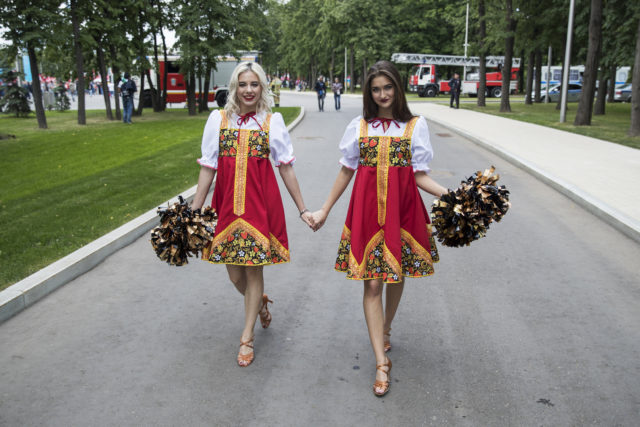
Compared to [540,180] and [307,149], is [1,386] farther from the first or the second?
[307,149]

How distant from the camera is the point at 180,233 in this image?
3629 mm

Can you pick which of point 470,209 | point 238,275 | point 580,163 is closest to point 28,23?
point 580,163

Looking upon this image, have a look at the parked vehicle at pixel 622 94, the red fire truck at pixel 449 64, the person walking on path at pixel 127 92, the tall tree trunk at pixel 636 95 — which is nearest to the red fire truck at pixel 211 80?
the person walking on path at pixel 127 92

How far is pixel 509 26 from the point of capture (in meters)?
28.9

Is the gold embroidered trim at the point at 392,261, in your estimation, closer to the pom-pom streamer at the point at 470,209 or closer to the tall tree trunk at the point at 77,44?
the pom-pom streamer at the point at 470,209

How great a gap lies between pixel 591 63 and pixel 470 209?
62.2ft

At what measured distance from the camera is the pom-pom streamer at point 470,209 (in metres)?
3.42

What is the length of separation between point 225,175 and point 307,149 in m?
11.6

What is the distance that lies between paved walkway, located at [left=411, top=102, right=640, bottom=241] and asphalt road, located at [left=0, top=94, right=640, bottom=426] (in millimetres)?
1787

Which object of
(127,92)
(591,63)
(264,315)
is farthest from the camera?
(127,92)

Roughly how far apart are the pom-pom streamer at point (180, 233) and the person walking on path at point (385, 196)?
905 millimetres

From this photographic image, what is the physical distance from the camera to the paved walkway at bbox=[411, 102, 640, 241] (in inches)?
320

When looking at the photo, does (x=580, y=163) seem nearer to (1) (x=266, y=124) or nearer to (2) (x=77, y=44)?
(1) (x=266, y=124)

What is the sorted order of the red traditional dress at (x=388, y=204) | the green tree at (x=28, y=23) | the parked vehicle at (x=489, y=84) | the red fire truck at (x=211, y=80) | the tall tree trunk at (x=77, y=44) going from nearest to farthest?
the red traditional dress at (x=388, y=204)
the green tree at (x=28, y=23)
the tall tree trunk at (x=77, y=44)
the red fire truck at (x=211, y=80)
the parked vehicle at (x=489, y=84)
